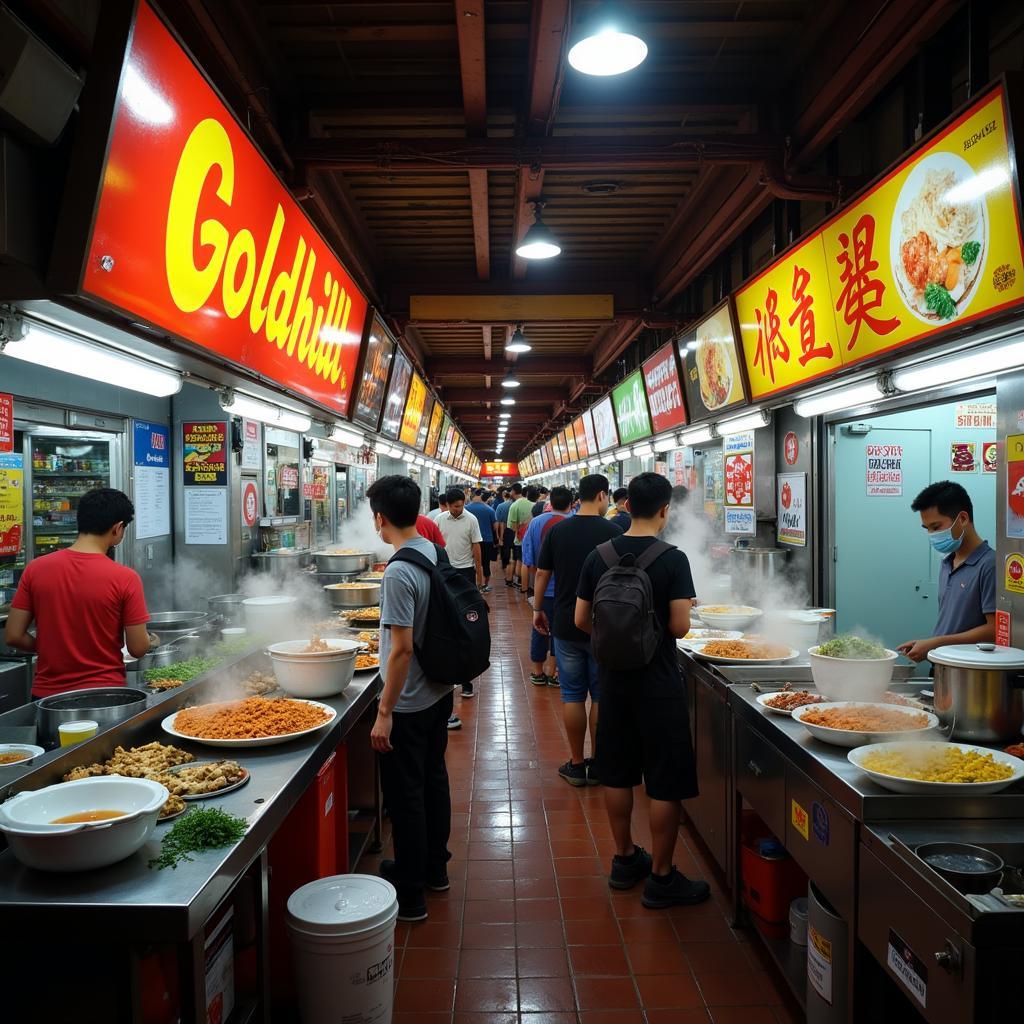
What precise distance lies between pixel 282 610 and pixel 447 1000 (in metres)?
3.15

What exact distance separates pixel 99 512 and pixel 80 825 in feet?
7.65

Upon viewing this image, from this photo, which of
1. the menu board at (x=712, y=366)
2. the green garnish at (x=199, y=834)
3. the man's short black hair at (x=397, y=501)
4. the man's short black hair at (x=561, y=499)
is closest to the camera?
the green garnish at (x=199, y=834)

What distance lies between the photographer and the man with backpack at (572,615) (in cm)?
581

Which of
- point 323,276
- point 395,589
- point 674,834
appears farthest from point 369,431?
point 674,834

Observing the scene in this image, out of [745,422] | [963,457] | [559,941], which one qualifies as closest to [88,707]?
[559,941]

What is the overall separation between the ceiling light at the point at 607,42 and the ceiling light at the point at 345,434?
431 cm

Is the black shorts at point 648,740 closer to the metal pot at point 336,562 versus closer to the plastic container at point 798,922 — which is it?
the plastic container at point 798,922

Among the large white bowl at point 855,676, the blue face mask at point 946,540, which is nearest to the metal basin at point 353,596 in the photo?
the large white bowl at point 855,676

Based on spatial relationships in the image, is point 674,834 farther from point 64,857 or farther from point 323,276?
point 323,276

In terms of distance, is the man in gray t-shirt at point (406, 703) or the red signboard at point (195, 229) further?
the man in gray t-shirt at point (406, 703)

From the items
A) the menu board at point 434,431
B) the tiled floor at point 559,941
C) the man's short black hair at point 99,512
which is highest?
the menu board at point 434,431

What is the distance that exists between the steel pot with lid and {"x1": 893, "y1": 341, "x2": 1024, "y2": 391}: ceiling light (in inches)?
50.8

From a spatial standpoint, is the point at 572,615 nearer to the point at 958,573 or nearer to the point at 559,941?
the point at 559,941

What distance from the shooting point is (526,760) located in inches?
Answer: 257
